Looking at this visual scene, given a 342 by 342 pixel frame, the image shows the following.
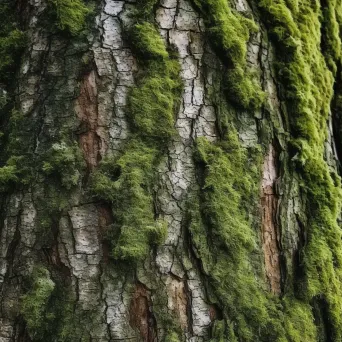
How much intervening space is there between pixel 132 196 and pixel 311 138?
3.26 ft

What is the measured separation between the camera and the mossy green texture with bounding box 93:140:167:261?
1.80m

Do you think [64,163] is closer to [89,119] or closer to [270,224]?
[89,119]

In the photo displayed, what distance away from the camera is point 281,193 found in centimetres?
209

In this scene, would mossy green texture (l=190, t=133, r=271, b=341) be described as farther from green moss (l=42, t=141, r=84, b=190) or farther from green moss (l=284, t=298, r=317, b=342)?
green moss (l=42, t=141, r=84, b=190)

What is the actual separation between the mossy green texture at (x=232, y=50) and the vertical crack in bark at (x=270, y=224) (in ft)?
0.86

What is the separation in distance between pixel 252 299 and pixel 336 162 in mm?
1025

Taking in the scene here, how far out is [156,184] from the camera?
74.3 inches

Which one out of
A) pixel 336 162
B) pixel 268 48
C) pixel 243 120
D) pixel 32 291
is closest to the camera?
pixel 32 291

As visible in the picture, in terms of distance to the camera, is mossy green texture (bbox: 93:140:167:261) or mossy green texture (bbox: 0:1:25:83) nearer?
Answer: mossy green texture (bbox: 93:140:167:261)

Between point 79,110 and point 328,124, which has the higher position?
point 328,124

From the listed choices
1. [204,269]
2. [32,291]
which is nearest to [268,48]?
[204,269]

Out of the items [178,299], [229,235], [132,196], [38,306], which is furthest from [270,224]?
[38,306]

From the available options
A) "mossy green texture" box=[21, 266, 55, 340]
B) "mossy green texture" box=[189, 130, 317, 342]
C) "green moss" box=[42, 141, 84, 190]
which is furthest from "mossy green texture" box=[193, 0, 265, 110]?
"mossy green texture" box=[21, 266, 55, 340]

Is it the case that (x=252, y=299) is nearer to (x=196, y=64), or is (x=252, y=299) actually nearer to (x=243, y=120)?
(x=243, y=120)
